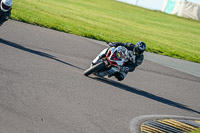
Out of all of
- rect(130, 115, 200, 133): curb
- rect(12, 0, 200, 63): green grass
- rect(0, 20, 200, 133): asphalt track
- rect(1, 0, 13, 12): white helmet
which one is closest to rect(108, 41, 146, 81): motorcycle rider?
rect(0, 20, 200, 133): asphalt track

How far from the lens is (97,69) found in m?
9.20

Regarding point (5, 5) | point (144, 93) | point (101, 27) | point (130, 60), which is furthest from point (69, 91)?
point (101, 27)

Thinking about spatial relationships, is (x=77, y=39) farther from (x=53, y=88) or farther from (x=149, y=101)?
(x=53, y=88)

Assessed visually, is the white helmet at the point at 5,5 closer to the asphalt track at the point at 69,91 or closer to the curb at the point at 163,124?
the asphalt track at the point at 69,91

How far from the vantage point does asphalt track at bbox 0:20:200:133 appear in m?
5.73

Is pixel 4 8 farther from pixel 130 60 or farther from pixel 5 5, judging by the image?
pixel 130 60

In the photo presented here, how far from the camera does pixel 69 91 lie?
7.60m

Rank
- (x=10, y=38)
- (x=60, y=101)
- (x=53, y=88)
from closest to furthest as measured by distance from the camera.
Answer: (x=60, y=101) < (x=53, y=88) < (x=10, y=38)

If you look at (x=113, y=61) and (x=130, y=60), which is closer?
(x=113, y=61)

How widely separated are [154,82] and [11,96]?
6.09 m

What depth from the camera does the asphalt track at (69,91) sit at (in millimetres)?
5727

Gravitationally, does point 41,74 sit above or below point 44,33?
above

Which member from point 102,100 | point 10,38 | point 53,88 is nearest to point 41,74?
point 53,88

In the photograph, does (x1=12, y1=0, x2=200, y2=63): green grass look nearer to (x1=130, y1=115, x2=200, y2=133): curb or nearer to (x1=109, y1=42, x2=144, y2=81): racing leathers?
(x1=109, y1=42, x2=144, y2=81): racing leathers
